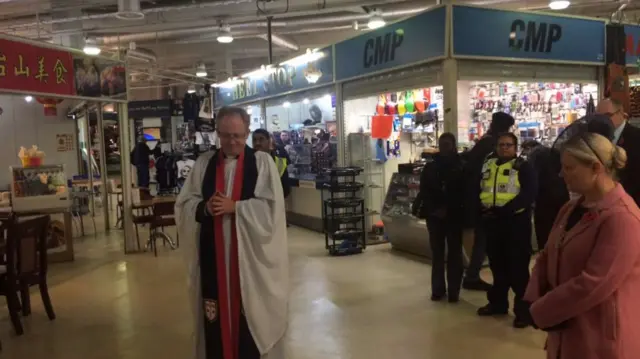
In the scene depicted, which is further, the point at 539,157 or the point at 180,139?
the point at 180,139

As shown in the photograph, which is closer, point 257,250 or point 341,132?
point 257,250

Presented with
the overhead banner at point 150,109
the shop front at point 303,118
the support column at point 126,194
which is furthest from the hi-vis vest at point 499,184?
the overhead banner at point 150,109

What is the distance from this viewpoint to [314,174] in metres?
9.76

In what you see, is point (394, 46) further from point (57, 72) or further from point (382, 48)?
point (57, 72)

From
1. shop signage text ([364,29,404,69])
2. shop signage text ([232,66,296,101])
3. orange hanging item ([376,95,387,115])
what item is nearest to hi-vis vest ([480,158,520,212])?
shop signage text ([364,29,404,69])

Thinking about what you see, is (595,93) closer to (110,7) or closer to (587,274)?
(587,274)

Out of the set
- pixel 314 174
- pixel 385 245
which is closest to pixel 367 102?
pixel 314 174

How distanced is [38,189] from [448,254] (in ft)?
19.0

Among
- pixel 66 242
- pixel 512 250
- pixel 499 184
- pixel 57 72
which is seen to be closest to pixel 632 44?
pixel 499 184

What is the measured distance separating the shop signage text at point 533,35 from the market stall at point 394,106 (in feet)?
3.29

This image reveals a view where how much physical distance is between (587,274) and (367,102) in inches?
289

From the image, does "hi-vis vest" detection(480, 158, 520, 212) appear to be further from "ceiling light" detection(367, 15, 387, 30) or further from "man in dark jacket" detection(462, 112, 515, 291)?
"ceiling light" detection(367, 15, 387, 30)

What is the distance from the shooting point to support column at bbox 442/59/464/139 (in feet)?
20.6

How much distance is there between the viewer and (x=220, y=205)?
9.56ft
